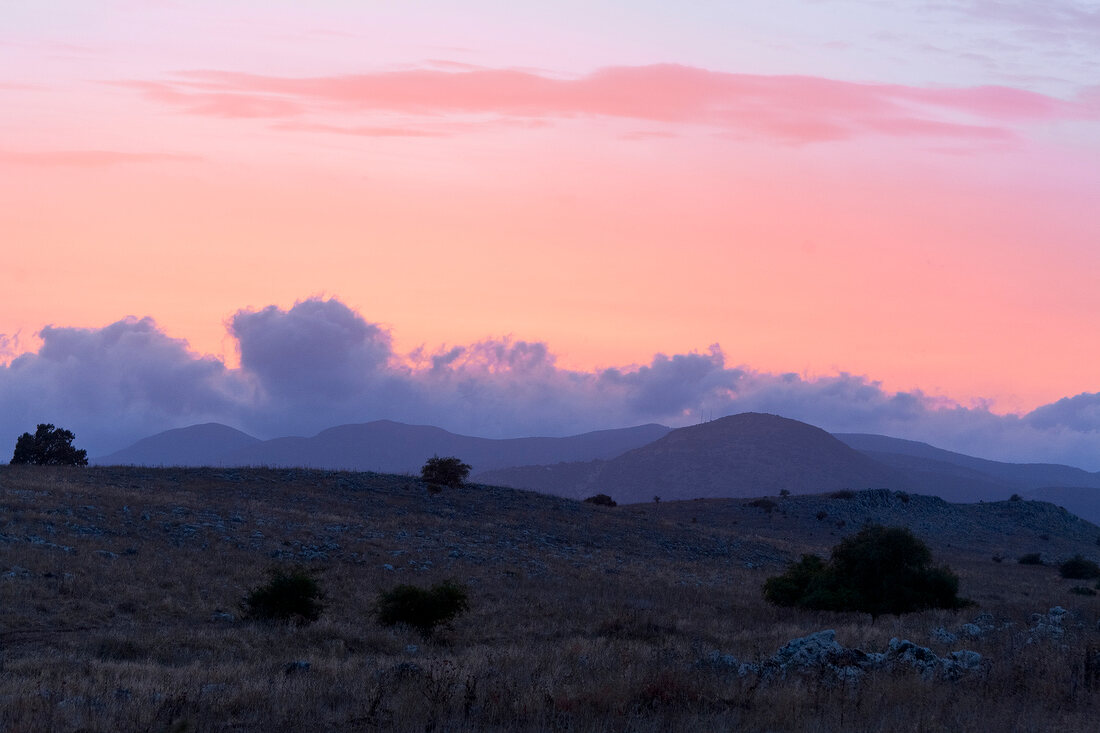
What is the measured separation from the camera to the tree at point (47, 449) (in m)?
52.3

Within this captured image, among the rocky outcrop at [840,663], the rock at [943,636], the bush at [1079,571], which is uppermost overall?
the rocky outcrop at [840,663]

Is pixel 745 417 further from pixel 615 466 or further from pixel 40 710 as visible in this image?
pixel 40 710

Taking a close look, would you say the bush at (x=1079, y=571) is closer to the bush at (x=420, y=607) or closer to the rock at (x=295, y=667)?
the bush at (x=420, y=607)

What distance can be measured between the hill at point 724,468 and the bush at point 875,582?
120 m

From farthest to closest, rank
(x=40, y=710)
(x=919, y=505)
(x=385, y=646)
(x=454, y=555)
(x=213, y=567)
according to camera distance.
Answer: (x=919, y=505) < (x=454, y=555) < (x=213, y=567) < (x=385, y=646) < (x=40, y=710)

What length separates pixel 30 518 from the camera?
30.1 m

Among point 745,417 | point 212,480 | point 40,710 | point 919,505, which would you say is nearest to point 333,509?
point 212,480

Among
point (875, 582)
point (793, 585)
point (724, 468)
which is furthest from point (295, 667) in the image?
point (724, 468)

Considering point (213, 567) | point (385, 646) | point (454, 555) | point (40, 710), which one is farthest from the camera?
point (454, 555)

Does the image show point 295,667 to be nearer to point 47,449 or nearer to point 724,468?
point 47,449

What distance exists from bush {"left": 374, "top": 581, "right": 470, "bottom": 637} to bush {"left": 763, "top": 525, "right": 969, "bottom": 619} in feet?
A: 42.8

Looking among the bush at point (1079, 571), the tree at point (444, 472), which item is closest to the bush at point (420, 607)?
the tree at point (444, 472)

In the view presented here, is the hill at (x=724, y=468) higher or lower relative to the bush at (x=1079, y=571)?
higher

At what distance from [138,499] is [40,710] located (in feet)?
91.2
